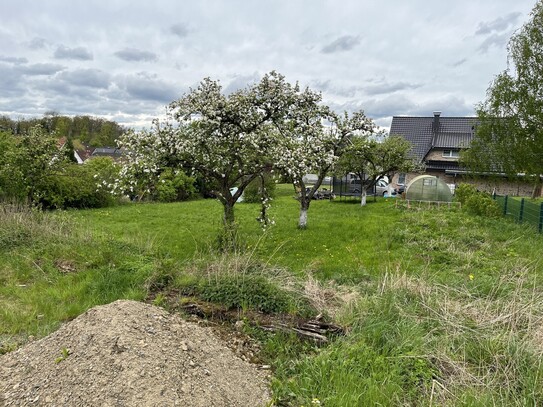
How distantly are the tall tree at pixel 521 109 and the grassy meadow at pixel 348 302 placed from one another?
747 cm

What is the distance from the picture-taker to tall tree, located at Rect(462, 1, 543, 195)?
14781mm

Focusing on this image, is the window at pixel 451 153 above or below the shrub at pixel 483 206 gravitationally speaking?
above

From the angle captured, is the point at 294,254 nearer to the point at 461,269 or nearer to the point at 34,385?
the point at 461,269

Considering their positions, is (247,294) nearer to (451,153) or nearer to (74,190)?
(74,190)

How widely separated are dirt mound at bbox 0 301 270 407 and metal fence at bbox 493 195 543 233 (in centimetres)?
1200

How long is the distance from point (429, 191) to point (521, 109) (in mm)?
7381

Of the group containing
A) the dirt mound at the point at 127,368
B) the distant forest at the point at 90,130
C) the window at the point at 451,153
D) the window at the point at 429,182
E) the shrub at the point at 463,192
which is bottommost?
the dirt mound at the point at 127,368

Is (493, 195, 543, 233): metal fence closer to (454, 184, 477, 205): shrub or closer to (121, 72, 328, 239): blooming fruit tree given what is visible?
(454, 184, 477, 205): shrub

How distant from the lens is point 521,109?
1538 cm

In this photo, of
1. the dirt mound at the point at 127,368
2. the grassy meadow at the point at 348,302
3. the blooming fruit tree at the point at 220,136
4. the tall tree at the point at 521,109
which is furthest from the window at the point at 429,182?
the dirt mound at the point at 127,368

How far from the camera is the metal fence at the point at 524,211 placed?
11.7 m

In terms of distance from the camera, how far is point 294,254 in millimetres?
9227

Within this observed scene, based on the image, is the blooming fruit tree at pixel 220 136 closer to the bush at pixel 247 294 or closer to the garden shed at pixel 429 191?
the bush at pixel 247 294

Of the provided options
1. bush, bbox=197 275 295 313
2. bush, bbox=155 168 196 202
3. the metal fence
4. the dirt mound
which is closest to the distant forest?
bush, bbox=155 168 196 202
